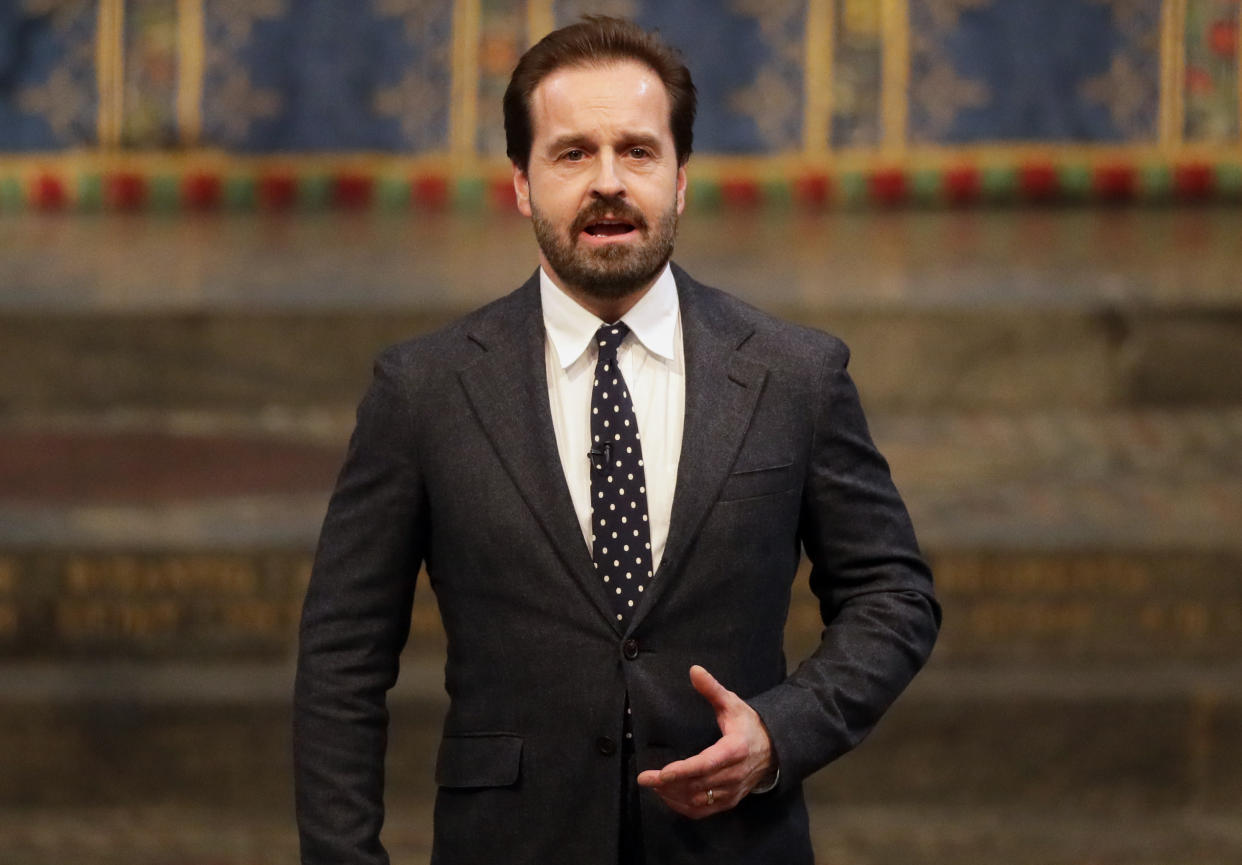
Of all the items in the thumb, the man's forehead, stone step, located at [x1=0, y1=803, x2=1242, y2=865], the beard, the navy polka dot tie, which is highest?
the man's forehead

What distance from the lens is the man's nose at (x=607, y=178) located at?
6.27 ft

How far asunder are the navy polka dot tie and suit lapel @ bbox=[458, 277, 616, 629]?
0.03 meters

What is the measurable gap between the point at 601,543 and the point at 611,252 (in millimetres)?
294

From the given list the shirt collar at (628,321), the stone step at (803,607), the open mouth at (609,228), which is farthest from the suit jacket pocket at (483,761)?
the stone step at (803,607)

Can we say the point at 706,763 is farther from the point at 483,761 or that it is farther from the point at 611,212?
the point at 611,212

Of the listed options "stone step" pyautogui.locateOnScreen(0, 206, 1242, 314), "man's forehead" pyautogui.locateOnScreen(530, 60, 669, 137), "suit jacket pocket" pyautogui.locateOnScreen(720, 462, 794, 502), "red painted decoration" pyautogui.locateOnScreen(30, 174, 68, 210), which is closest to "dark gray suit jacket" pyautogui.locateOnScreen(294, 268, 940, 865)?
"suit jacket pocket" pyautogui.locateOnScreen(720, 462, 794, 502)

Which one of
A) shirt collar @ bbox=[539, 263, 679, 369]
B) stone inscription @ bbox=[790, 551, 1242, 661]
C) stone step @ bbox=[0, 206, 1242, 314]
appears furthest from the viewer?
stone step @ bbox=[0, 206, 1242, 314]

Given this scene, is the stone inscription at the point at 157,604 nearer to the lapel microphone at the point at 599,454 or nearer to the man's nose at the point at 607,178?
the lapel microphone at the point at 599,454

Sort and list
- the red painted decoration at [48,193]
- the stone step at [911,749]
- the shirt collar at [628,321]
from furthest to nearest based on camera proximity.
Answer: the red painted decoration at [48,193] < the stone step at [911,749] < the shirt collar at [628,321]

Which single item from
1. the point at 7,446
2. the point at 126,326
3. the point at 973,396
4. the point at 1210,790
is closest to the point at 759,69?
the point at 973,396

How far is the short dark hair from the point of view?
196cm

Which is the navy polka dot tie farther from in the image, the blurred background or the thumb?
the blurred background

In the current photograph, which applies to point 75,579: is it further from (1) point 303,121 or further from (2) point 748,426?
(1) point 303,121

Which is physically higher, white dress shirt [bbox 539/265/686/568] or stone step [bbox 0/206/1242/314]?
stone step [bbox 0/206/1242/314]
